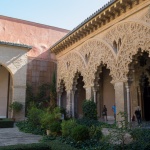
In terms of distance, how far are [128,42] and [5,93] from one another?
14.4 m

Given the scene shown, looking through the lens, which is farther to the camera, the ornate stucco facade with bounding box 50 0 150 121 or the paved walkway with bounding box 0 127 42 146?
the ornate stucco facade with bounding box 50 0 150 121

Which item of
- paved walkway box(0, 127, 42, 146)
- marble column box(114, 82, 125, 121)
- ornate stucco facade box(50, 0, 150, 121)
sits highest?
ornate stucco facade box(50, 0, 150, 121)

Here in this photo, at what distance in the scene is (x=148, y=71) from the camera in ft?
42.5

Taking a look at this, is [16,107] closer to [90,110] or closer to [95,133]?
[90,110]

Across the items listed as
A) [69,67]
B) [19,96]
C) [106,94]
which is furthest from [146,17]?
[19,96]

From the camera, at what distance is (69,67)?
16312 millimetres

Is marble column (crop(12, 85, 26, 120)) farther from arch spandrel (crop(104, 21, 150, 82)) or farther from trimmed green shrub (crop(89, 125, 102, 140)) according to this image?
trimmed green shrub (crop(89, 125, 102, 140))

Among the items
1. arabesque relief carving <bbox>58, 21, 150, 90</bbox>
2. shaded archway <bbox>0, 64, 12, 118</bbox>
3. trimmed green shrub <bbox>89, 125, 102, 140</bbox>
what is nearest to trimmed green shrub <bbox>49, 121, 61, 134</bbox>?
trimmed green shrub <bbox>89, 125, 102, 140</bbox>

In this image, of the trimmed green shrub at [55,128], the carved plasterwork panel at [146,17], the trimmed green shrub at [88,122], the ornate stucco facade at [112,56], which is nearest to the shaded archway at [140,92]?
the ornate stucco facade at [112,56]

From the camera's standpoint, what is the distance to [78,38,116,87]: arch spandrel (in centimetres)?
1141

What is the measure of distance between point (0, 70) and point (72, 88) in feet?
28.9

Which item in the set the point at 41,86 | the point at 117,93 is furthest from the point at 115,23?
the point at 41,86

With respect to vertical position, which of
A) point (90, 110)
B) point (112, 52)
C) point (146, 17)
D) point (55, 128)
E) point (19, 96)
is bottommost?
point (55, 128)

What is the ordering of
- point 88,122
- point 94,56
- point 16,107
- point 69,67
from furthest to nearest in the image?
point 16,107, point 69,67, point 94,56, point 88,122
